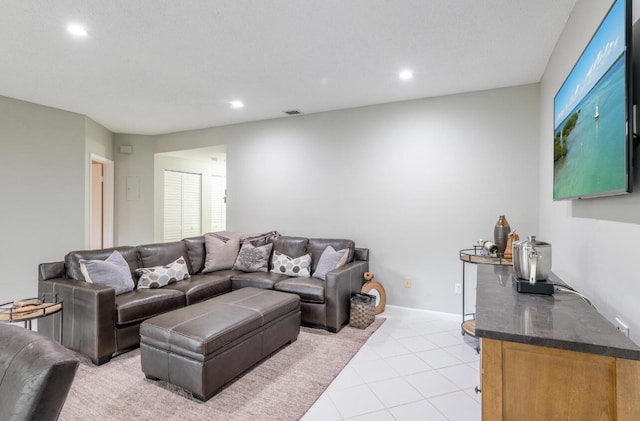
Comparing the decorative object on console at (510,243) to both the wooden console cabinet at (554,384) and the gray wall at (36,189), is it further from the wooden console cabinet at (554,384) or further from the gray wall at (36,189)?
the gray wall at (36,189)

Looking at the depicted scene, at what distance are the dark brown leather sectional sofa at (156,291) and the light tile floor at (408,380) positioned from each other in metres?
0.64

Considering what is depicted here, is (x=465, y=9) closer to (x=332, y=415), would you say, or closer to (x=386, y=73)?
(x=386, y=73)

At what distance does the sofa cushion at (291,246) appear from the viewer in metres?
4.06

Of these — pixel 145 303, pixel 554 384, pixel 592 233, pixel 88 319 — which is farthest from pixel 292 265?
pixel 554 384

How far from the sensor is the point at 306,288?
11.0 feet

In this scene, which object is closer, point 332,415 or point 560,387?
point 560,387

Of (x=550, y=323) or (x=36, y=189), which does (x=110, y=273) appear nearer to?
(x=36, y=189)

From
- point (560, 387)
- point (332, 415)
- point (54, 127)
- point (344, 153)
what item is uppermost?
point (54, 127)

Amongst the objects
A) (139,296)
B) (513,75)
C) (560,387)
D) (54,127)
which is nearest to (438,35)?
(513,75)

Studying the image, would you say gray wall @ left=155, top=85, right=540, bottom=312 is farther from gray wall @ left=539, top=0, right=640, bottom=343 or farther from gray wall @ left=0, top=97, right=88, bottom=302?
gray wall @ left=0, top=97, right=88, bottom=302

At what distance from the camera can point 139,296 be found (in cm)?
286

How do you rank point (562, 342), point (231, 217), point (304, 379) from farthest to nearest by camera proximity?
point (231, 217)
point (304, 379)
point (562, 342)

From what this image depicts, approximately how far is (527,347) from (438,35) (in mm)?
2217

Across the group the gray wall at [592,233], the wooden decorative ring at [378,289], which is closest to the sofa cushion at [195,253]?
the wooden decorative ring at [378,289]
